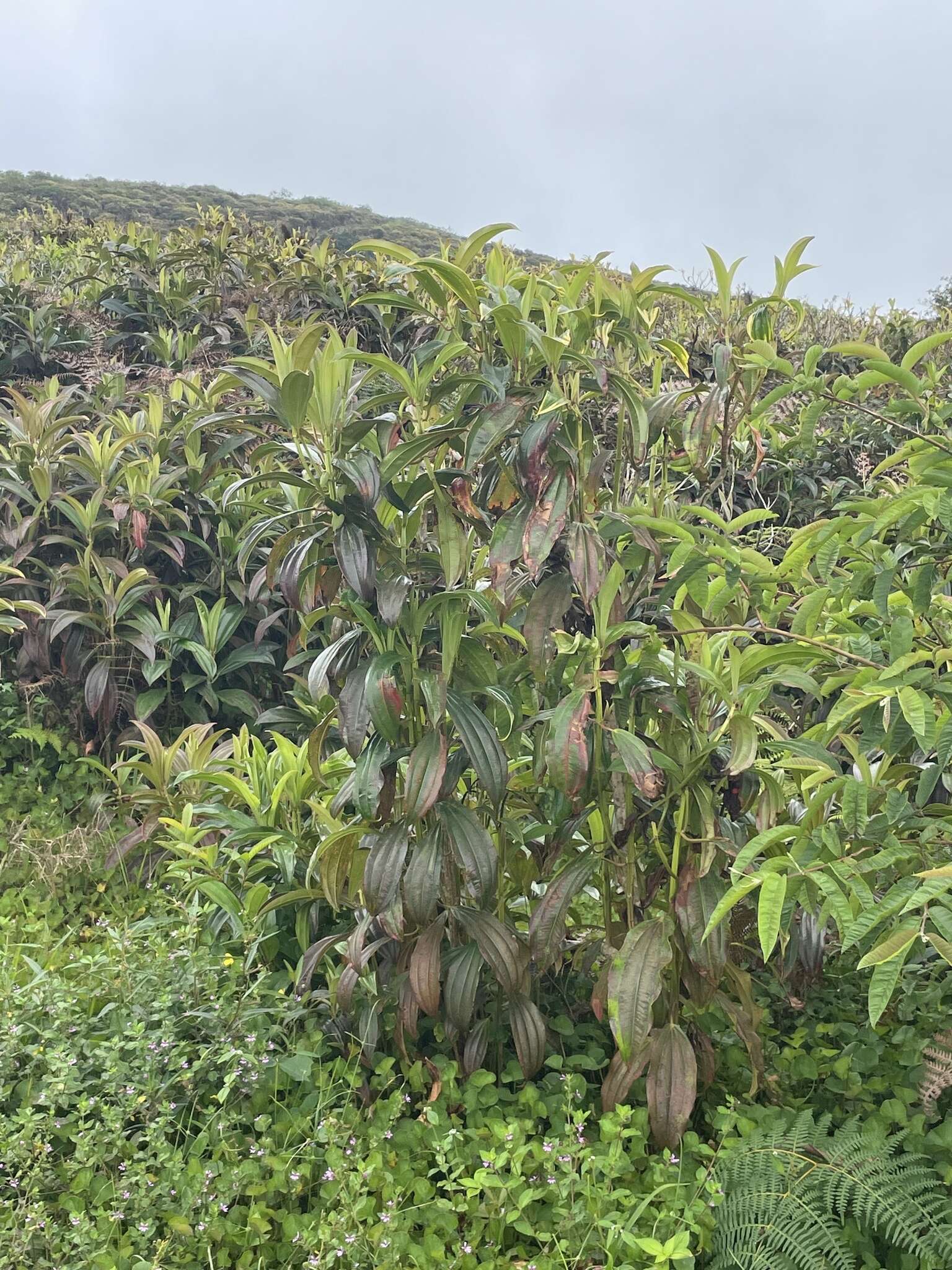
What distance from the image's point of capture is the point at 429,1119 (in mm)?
1815

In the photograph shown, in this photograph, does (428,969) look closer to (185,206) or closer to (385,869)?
(385,869)

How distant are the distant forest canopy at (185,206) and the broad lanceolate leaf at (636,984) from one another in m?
18.4

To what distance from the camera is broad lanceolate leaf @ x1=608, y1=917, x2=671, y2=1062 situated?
175 centimetres

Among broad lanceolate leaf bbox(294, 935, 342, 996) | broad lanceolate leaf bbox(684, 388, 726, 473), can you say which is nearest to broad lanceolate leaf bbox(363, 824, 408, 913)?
broad lanceolate leaf bbox(294, 935, 342, 996)

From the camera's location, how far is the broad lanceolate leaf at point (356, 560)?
1.81 metres

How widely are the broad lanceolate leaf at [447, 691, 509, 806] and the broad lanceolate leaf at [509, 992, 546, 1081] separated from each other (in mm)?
496

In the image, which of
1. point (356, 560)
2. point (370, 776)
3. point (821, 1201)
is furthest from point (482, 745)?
point (821, 1201)

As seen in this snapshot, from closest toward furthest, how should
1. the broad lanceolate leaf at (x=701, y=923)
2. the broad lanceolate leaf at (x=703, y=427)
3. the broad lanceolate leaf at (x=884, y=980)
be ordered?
the broad lanceolate leaf at (x=884, y=980) < the broad lanceolate leaf at (x=701, y=923) < the broad lanceolate leaf at (x=703, y=427)

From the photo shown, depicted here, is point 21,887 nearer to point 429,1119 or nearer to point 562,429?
point 429,1119

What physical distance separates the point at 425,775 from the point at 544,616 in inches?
16.0

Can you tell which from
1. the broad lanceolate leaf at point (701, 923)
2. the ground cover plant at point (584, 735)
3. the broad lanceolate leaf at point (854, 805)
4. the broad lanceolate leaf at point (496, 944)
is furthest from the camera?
the broad lanceolate leaf at point (496, 944)

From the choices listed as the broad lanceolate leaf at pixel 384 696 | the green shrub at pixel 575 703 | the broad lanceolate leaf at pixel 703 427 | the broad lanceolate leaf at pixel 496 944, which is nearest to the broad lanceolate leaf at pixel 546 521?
the green shrub at pixel 575 703

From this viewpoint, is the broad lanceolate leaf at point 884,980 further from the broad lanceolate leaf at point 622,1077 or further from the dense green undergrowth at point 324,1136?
the broad lanceolate leaf at point 622,1077

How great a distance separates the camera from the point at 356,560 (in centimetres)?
184
